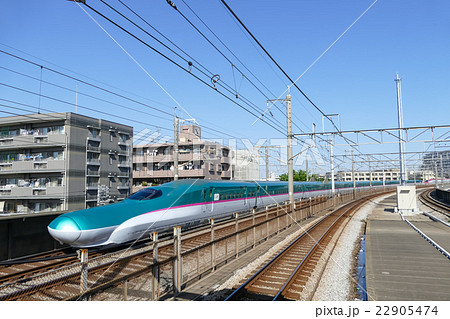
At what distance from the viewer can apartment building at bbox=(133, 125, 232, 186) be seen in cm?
5216

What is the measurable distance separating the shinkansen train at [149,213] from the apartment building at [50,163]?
2166 centimetres

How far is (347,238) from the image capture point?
18.2 meters

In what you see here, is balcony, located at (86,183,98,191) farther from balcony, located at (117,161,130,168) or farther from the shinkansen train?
the shinkansen train

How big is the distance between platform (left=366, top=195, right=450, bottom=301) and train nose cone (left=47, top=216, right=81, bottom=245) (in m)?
9.44

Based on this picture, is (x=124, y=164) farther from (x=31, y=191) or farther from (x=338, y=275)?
(x=338, y=275)

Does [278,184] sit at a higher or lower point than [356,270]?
higher

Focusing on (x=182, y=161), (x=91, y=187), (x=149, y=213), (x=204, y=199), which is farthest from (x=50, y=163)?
(x=149, y=213)

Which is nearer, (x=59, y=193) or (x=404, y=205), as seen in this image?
(x=404, y=205)

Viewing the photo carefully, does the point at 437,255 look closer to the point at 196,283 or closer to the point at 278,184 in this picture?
the point at 196,283

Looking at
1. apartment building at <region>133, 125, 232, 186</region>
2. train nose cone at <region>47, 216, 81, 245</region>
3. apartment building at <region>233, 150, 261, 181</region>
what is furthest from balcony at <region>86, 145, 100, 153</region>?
apartment building at <region>233, 150, 261, 181</region>

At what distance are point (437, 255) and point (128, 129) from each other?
44.2 m
